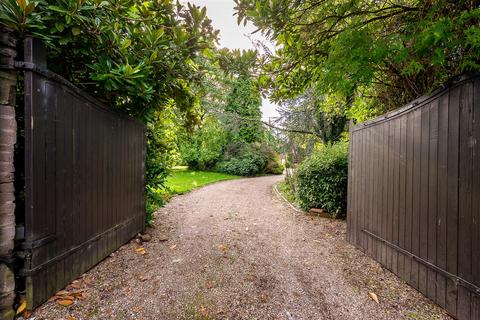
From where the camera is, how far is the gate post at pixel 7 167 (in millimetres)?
1688

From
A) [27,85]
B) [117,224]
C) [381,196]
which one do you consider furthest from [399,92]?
[117,224]

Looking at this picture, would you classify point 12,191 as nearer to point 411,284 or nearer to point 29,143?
point 29,143

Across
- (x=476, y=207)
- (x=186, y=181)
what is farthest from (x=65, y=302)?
(x=186, y=181)

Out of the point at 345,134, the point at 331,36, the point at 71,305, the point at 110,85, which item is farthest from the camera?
the point at 345,134

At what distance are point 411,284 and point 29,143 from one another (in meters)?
4.33

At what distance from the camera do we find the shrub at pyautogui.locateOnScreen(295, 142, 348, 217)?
5199 mm

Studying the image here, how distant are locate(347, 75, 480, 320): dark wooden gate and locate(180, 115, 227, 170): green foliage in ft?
45.2

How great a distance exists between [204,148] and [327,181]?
41.4 ft

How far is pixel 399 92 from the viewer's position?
10.9ft

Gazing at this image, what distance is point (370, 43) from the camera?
2223 mm

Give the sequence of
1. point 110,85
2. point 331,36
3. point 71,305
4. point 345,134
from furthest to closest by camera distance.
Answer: point 345,134 < point 331,36 < point 110,85 < point 71,305

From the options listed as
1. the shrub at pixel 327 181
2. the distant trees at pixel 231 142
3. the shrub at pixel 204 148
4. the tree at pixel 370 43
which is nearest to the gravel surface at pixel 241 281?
the shrub at pixel 327 181

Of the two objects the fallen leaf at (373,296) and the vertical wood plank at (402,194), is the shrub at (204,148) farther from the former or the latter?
the fallen leaf at (373,296)

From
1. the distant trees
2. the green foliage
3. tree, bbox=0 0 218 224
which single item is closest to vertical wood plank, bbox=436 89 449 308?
tree, bbox=0 0 218 224
